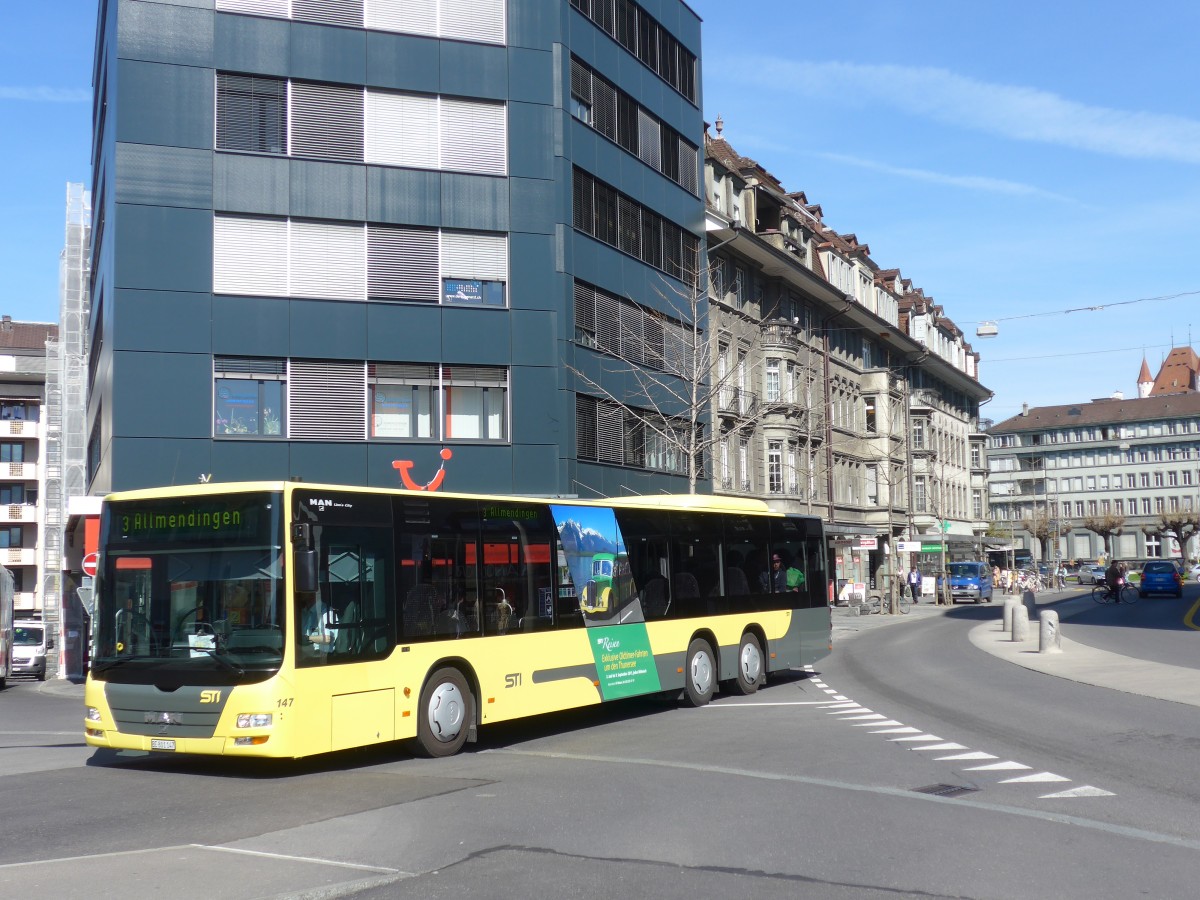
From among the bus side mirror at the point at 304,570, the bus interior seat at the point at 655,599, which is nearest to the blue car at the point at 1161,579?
the bus interior seat at the point at 655,599

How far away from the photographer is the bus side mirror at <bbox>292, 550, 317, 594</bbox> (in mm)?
11453

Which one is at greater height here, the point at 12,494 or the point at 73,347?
the point at 73,347

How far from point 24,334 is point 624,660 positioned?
90885mm

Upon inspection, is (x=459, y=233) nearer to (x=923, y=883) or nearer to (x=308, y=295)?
(x=308, y=295)

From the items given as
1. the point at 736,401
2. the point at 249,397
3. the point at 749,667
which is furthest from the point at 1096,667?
the point at 736,401

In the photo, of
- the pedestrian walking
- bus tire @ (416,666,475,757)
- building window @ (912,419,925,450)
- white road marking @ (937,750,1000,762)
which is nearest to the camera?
white road marking @ (937,750,1000,762)

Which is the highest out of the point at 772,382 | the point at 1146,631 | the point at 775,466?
the point at 772,382

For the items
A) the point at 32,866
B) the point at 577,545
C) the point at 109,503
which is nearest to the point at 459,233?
the point at 577,545

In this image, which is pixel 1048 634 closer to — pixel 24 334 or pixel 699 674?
pixel 699 674

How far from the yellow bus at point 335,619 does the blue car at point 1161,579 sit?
174 feet

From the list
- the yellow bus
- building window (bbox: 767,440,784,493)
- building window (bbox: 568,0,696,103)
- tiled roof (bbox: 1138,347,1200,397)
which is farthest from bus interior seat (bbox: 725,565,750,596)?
tiled roof (bbox: 1138,347,1200,397)

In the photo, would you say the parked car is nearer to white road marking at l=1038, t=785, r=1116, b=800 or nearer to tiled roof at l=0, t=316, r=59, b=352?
white road marking at l=1038, t=785, r=1116, b=800

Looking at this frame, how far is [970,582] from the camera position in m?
63.1

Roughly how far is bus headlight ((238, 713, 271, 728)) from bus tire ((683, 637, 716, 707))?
7527 mm
